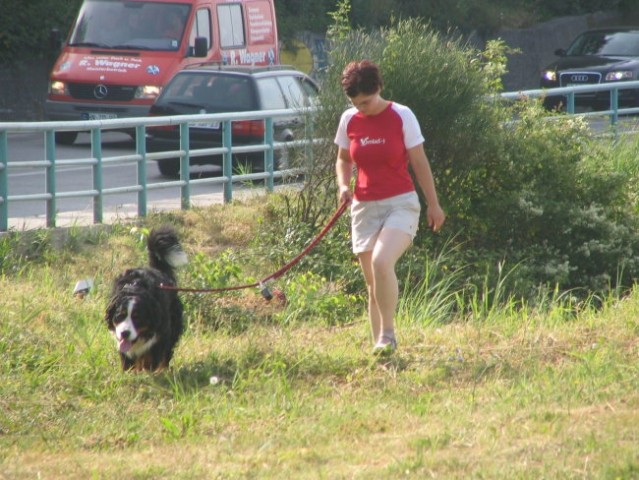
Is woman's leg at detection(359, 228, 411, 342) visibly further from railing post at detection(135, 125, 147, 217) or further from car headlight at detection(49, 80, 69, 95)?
car headlight at detection(49, 80, 69, 95)

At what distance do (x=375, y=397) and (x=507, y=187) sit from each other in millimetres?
5624

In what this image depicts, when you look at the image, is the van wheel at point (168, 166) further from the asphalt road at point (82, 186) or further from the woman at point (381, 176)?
the woman at point (381, 176)

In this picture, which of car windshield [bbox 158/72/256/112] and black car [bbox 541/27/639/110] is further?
black car [bbox 541/27/639/110]

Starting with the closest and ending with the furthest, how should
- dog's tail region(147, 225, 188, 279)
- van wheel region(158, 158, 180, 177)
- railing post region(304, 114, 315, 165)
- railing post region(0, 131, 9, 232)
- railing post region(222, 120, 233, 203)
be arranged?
dog's tail region(147, 225, 188, 279) → railing post region(0, 131, 9, 232) → railing post region(304, 114, 315, 165) → railing post region(222, 120, 233, 203) → van wheel region(158, 158, 180, 177)

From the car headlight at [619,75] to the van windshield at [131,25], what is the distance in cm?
912

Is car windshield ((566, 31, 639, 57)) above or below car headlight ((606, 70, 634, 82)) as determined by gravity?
above

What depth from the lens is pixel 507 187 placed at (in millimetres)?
12234

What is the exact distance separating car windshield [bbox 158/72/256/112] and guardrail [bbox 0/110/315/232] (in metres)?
2.17

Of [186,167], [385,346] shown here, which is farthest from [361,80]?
[186,167]

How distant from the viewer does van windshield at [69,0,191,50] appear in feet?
69.6

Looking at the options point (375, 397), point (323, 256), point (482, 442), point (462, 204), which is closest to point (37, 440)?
point (375, 397)

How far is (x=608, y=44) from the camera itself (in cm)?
2755

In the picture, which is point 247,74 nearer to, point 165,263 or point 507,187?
point 507,187

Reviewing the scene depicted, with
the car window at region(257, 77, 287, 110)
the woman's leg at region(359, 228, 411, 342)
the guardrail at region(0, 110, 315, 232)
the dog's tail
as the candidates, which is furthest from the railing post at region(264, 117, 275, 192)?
the woman's leg at region(359, 228, 411, 342)
